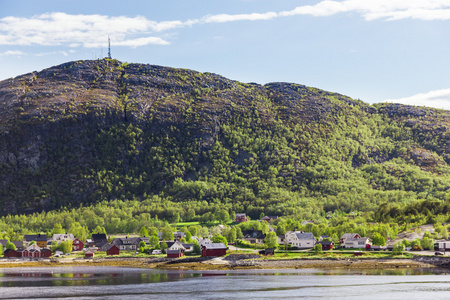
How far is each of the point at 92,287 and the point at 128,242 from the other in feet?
292

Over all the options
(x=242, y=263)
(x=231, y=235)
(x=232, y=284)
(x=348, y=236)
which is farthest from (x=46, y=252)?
(x=232, y=284)

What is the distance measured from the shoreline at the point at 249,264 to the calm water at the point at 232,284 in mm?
8629

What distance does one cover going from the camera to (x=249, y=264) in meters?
143

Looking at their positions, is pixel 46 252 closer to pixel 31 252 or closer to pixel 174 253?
pixel 31 252

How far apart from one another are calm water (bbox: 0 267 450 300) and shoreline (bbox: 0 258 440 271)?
8629 millimetres

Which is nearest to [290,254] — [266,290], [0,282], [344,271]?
[344,271]

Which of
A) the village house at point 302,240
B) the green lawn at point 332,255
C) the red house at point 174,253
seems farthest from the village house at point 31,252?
the green lawn at point 332,255

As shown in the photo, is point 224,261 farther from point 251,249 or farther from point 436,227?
point 436,227

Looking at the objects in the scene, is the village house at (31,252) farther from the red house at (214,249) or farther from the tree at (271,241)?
the tree at (271,241)

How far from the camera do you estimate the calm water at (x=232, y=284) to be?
314 feet

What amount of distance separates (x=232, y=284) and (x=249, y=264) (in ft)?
114

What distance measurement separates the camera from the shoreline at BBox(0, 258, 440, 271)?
13562 cm

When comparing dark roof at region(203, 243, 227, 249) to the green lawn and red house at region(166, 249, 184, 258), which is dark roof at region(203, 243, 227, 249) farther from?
the green lawn

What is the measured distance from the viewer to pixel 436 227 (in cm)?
17262
